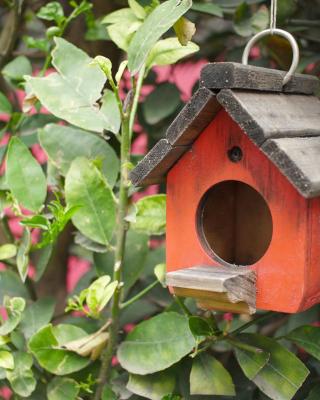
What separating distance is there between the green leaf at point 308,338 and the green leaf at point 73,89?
399mm

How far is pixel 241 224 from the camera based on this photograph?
122 cm

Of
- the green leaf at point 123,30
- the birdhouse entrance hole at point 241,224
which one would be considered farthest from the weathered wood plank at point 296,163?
the green leaf at point 123,30

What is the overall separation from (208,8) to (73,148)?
1.01 feet

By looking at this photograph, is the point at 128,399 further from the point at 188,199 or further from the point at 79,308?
the point at 188,199

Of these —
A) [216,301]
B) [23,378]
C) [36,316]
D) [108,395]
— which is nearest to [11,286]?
[36,316]

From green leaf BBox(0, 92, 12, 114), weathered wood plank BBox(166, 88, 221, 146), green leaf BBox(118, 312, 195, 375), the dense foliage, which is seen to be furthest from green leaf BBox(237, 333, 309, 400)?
green leaf BBox(0, 92, 12, 114)

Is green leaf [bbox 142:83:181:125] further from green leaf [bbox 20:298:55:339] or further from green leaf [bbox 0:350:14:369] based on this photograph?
green leaf [bbox 0:350:14:369]

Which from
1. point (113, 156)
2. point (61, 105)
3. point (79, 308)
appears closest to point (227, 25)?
point (113, 156)

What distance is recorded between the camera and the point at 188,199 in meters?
1.03

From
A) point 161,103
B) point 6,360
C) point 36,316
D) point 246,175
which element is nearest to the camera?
point 246,175

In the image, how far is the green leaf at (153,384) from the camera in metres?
1.15

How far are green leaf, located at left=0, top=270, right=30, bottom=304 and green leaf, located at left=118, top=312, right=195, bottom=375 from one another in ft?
0.89

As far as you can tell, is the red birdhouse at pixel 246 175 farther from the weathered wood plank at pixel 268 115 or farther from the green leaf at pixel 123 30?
the green leaf at pixel 123 30

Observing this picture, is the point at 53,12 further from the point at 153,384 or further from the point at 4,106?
the point at 153,384
